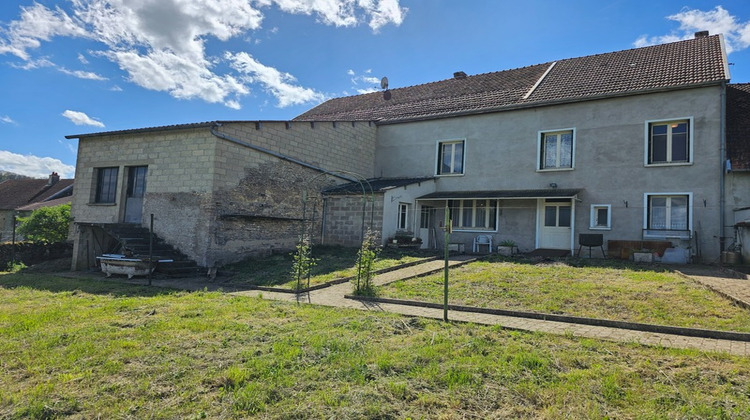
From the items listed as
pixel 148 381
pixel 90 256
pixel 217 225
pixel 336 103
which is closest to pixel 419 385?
pixel 148 381

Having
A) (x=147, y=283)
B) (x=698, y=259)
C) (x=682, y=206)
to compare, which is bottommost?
(x=147, y=283)

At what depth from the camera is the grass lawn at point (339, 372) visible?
3.55 metres

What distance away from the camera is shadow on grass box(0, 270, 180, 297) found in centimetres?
957

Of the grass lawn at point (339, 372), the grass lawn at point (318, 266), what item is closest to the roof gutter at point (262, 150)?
the grass lawn at point (318, 266)

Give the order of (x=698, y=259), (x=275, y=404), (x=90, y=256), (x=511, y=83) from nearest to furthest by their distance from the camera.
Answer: (x=275, y=404), (x=698, y=259), (x=90, y=256), (x=511, y=83)

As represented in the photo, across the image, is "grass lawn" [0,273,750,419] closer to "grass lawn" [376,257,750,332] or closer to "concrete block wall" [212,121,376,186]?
"grass lawn" [376,257,750,332]

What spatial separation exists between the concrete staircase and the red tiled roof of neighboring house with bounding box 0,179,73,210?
2671cm

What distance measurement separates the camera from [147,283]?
1134 cm

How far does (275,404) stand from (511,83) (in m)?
19.4

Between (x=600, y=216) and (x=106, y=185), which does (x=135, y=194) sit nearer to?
(x=106, y=185)

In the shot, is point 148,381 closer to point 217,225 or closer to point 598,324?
point 598,324

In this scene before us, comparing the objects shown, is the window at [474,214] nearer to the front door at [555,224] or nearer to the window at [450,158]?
the window at [450,158]

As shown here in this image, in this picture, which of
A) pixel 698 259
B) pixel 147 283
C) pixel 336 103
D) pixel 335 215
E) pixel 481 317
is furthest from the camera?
pixel 336 103

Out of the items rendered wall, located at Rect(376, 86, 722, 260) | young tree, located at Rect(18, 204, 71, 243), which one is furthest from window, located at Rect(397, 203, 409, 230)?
young tree, located at Rect(18, 204, 71, 243)
